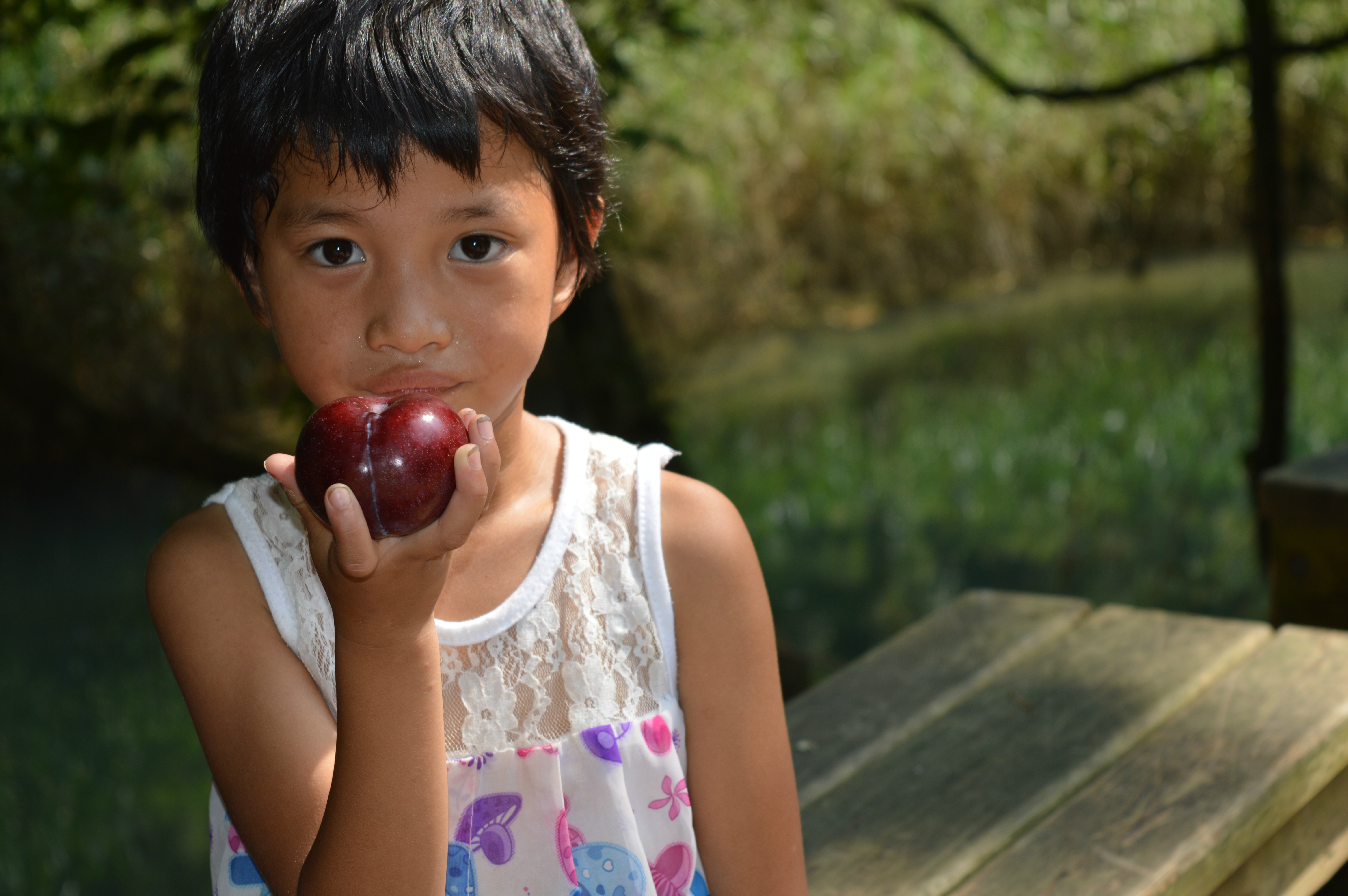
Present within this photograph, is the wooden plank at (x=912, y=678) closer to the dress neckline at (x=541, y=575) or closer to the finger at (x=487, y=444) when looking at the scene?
the dress neckline at (x=541, y=575)

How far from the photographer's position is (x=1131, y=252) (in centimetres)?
821

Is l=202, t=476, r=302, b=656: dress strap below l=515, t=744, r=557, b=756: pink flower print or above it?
above

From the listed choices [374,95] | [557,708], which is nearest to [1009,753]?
[557,708]

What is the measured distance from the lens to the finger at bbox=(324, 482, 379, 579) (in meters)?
1.00

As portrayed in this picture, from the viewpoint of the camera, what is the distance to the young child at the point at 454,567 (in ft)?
3.53

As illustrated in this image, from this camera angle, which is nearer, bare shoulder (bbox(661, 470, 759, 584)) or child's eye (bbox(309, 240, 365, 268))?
child's eye (bbox(309, 240, 365, 268))

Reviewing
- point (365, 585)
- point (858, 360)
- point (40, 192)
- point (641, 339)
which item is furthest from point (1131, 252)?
point (365, 585)

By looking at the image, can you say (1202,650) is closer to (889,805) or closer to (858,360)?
(889,805)

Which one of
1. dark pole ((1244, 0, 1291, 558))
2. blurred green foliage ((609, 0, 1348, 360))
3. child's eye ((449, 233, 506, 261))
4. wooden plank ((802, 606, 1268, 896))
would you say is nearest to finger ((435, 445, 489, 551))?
child's eye ((449, 233, 506, 261))

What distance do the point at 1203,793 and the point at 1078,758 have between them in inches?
6.4

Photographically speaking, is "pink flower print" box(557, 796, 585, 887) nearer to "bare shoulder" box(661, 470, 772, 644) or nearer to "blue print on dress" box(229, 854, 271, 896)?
"bare shoulder" box(661, 470, 772, 644)

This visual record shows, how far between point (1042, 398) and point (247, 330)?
4.06 m

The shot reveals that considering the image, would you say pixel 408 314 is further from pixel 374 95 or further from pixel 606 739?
pixel 606 739

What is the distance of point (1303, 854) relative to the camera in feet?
6.08
